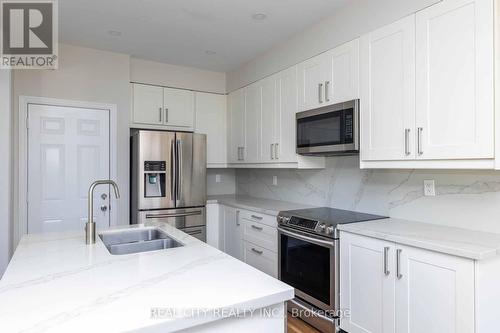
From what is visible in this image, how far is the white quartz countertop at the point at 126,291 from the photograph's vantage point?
879 mm

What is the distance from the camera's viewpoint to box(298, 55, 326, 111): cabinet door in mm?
2709

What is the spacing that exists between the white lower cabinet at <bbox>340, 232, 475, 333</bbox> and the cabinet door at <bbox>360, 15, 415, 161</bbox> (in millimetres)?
649

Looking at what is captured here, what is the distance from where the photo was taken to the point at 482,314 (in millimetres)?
1544

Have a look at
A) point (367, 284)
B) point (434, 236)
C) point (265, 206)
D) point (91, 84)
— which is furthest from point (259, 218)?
point (91, 84)

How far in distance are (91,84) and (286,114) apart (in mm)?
2209

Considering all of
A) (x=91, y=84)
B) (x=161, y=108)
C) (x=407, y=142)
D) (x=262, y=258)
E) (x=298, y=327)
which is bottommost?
(x=298, y=327)

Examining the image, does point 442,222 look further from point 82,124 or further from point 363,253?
point 82,124

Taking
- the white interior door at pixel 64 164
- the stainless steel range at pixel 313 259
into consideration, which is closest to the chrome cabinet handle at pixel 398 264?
the stainless steel range at pixel 313 259

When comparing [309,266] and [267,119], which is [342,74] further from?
[309,266]

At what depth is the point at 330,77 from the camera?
2621 mm

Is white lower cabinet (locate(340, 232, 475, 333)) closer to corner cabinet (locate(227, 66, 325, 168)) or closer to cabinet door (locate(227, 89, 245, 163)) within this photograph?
corner cabinet (locate(227, 66, 325, 168))

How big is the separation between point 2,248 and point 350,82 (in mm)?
3404

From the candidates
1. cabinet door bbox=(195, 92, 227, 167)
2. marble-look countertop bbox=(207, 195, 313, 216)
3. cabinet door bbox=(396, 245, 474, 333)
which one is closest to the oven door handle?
marble-look countertop bbox=(207, 195, 313, 216)

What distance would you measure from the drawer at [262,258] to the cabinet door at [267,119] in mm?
973
